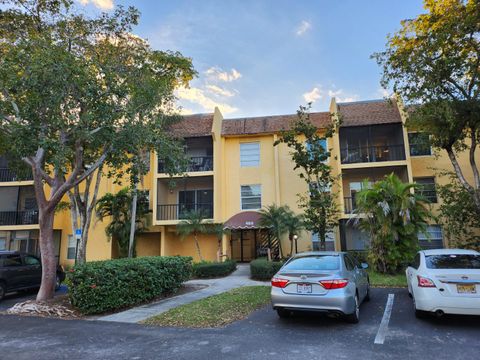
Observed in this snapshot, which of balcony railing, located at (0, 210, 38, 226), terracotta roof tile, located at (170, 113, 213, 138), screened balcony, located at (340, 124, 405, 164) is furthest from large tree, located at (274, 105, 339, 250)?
balcony railing, located at (0, 210, 38, 226)

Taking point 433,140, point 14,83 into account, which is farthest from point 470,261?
point 14,83

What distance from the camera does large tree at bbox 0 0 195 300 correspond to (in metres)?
8.85

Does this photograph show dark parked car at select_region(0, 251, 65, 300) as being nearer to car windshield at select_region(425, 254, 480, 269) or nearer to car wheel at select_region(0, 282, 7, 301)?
car wheel at select_region(0, 282, 7, 301)

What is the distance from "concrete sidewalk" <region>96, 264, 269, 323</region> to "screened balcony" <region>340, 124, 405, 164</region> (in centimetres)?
921

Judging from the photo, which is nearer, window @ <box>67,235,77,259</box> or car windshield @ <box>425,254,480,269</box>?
car windshield @ <box>425,254,480,269</box>

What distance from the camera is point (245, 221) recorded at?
17.6 meters

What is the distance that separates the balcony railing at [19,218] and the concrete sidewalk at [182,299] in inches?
504

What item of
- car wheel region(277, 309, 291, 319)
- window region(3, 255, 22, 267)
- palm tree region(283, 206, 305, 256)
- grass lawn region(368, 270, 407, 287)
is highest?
palm tree region(283, 206, 305, 256)

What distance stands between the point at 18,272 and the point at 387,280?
14034 millimetres

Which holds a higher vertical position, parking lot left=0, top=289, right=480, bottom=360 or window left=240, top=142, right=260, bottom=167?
window left=240, top=142, right=260, bottom=167

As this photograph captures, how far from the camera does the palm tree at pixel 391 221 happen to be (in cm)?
1353

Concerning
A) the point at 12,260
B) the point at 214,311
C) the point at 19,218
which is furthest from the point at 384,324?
the point at 19,218

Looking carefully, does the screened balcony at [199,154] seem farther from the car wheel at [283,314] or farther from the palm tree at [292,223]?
the car wheel at [283,314]

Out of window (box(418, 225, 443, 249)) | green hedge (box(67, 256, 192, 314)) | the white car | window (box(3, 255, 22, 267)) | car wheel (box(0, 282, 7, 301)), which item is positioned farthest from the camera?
window (box(418, 225, 443, 249))
